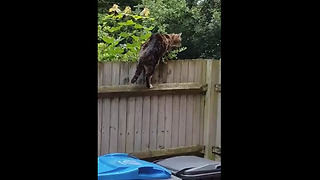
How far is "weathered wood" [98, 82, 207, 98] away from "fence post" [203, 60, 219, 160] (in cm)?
7

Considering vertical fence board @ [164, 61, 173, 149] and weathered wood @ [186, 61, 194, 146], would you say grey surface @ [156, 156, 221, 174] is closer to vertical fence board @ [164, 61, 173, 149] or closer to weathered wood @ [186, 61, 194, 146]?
vertical fence board @ [164, 61, 173, 149]

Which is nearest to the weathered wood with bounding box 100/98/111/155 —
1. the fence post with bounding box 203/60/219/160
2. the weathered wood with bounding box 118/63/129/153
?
the weathered wood with bounding box 118/63/129/153

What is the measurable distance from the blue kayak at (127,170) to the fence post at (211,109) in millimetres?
1204

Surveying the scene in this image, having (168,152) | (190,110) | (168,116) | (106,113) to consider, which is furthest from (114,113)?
(190,110)

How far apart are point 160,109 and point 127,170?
3.76 ft

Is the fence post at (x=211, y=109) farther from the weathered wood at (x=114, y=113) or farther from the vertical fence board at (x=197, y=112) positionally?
the weathered wood at (x=114, y=113)

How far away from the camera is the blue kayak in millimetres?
2816

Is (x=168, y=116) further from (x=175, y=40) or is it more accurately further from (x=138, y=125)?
(x=175, y=40)

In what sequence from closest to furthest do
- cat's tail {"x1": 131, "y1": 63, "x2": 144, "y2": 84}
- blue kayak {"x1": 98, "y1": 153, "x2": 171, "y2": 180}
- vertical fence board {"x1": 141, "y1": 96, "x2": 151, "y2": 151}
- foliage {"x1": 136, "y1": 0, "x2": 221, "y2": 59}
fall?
1. blue kayak {"x1": 98, "y1": 153, "x2": 171, "y2": 180}
2. cat's tail {"x1": 131, "y1": 63, "x2": 144, "y2": 84}
3. vertical fence board {"x1": 141, "y1": 96, "x2": 151, "y2": 151}
4. foliage {"x1": 136, "y1": 0, "x2": 221, "y2": 59}

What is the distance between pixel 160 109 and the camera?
391 cm
